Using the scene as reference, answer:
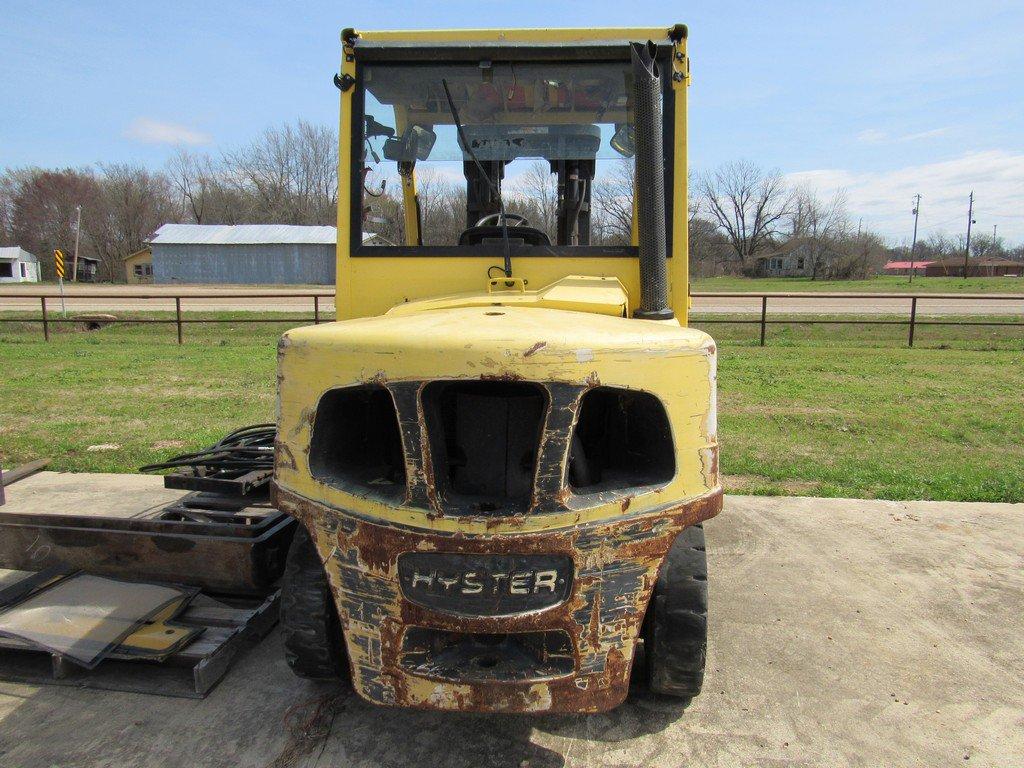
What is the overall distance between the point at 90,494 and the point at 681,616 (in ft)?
16.2

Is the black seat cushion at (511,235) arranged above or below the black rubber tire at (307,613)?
above

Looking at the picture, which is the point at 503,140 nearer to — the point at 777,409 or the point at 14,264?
the point at 777,409

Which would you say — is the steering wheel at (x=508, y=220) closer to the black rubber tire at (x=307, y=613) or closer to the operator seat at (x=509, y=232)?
the operator seat at (x=509, y=232)

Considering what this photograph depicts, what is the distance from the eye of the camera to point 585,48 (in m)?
A: 3.42

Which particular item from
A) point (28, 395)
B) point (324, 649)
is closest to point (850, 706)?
point (324, 649)

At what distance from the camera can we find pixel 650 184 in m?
2.87

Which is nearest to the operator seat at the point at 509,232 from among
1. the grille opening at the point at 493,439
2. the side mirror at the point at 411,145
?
the side mirror at the point at 411,145

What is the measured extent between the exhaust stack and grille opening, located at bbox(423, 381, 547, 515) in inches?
34.9

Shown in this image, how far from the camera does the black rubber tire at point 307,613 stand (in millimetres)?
2670

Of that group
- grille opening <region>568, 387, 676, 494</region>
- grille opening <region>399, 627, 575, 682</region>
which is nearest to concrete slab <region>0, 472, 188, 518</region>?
grille opening <region>399, 627, 575, 682</region>

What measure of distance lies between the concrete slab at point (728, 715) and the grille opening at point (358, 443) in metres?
1.07

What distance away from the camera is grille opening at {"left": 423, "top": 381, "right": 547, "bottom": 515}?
2404mm

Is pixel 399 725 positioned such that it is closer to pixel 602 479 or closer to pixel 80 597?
pixel 602 479

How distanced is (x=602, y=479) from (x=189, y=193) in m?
82.9
